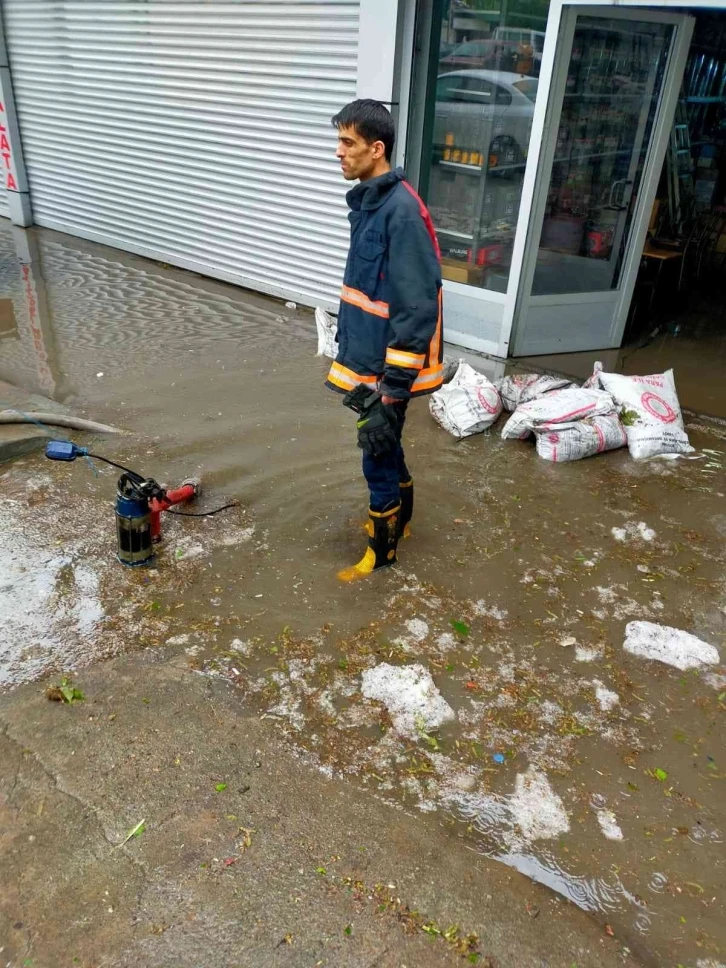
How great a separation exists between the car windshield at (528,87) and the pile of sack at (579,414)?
203 centimetres

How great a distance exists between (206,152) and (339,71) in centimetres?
204

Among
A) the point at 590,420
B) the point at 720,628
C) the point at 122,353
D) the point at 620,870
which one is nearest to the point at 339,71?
Result: the point at 122,353

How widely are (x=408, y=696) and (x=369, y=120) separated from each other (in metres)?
2.23

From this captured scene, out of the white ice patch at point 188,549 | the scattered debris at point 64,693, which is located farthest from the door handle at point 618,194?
the scattered debris at point 64,693

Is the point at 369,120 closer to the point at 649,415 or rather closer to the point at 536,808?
the point at 536,808

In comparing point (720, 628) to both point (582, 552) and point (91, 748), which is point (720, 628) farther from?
point (91, 748)

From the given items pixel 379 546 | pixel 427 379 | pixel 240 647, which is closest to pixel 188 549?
pixel 240 647

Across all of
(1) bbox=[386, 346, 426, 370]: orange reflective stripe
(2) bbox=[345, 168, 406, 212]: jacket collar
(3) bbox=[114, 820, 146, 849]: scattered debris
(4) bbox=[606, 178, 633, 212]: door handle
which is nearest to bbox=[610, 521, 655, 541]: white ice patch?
(1) bbox=[386, 346, 426, 370]: orange reflective stripe

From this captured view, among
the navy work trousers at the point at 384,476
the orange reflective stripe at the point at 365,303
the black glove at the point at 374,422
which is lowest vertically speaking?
the navy work trousers at the point at 384,476

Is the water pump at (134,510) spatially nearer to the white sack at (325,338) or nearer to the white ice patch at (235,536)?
the white ice patch at (235,536)

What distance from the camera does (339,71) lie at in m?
6.34

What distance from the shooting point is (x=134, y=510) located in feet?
11.0

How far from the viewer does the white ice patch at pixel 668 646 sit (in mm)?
3155

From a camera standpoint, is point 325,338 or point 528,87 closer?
point 528,87
